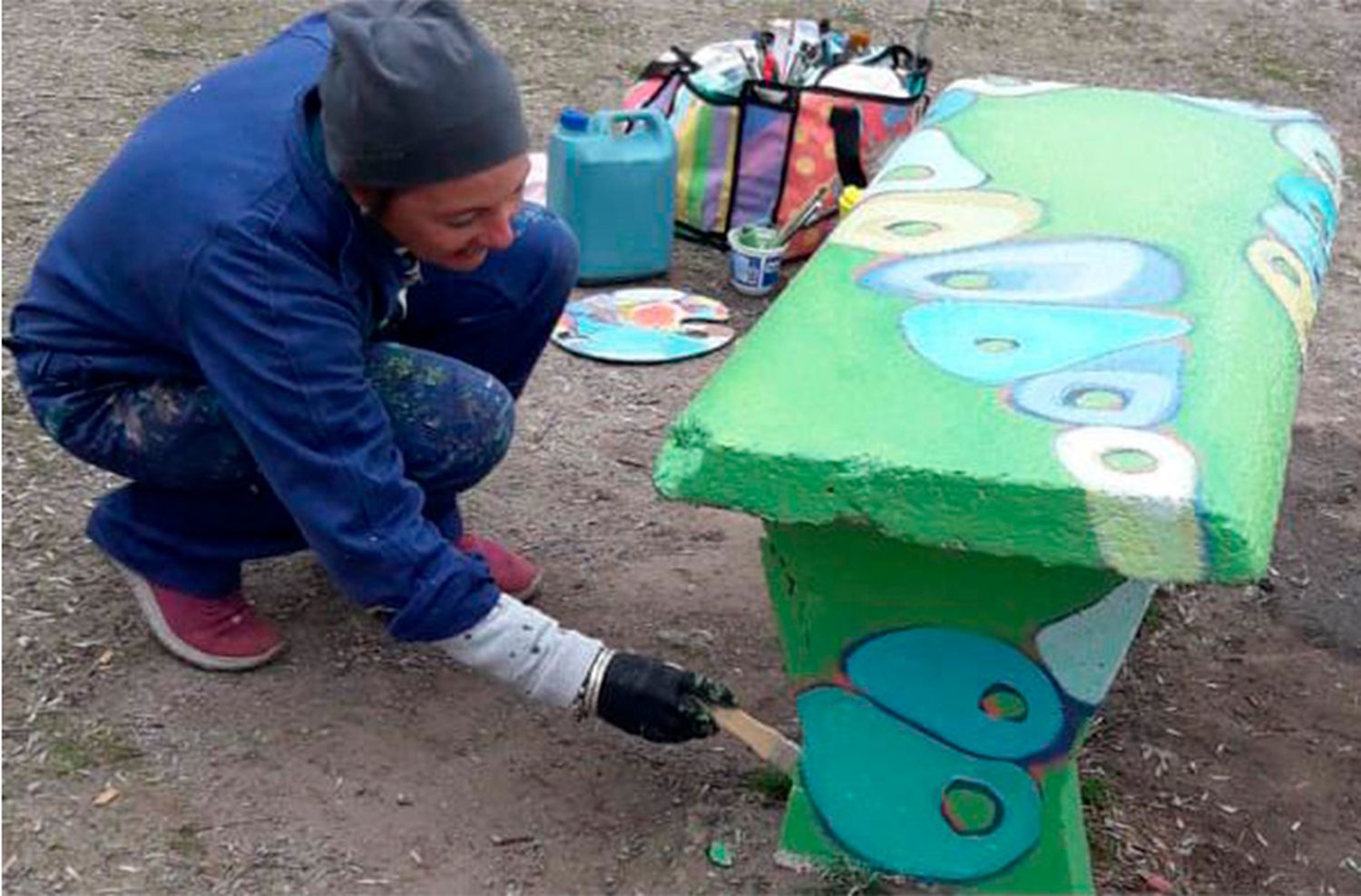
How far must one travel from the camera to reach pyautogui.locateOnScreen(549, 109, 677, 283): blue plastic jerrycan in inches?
144

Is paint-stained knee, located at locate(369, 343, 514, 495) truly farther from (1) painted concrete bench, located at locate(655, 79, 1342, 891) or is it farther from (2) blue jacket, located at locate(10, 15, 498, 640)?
(1) painted concrete bench, located at locate(655, 79, 1342, 891)

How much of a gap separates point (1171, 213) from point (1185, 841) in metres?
0.80

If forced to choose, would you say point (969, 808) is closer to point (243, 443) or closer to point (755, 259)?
point (243, 443)

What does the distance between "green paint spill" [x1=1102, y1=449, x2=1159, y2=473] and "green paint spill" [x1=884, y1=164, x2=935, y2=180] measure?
872 millimetres

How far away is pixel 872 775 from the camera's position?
195cm

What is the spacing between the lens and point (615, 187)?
12.0 feet

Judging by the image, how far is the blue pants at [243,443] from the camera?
215 centimetres

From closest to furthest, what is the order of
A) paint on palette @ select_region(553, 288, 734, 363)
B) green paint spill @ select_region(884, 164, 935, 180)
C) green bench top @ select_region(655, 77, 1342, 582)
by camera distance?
green bench top @ select_region(655, 77, 1342, 582) < green paint spill @ select_region(884, 164, 935, 180) < paint on palette @ select_region(553, 288, 734, 363)

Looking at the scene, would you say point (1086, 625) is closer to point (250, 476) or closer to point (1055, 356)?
point (1055, 356)

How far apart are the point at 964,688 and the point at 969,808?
164 millimetres

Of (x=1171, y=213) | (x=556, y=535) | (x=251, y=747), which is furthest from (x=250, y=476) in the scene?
(x=1171, y=213)

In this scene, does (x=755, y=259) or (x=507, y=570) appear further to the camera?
(x=755, y=259)

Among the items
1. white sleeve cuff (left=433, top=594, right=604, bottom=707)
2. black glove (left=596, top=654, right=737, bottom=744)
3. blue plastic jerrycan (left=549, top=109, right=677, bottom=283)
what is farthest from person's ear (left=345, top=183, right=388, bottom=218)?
blue plastic jerrycan (left=549, top=109, right=677, bottom=283)

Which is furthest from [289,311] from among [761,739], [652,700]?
[761,739]
